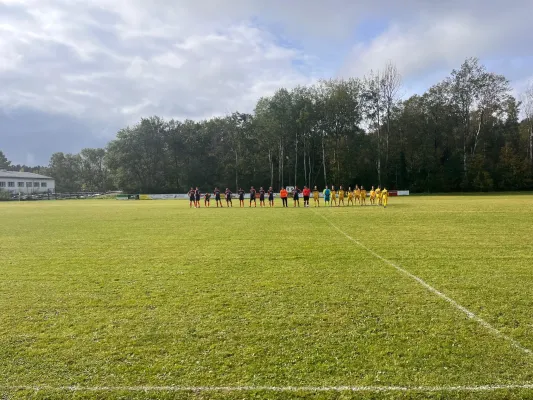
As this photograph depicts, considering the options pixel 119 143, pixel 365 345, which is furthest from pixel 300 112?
pixel 365 345

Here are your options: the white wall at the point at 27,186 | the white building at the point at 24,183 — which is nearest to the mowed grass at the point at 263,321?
the white building at the point at 24,183

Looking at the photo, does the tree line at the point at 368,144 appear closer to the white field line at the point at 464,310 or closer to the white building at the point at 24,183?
the white building at the point at 24,183

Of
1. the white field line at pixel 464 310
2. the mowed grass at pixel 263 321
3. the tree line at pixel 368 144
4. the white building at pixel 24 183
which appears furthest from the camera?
the white building at pixel 24 183

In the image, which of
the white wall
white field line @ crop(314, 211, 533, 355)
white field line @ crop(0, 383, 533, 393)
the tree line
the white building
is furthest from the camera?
the white building

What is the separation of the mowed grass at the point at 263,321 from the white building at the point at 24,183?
3299 inches

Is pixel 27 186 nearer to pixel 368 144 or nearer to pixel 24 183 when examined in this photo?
pixel 24 183

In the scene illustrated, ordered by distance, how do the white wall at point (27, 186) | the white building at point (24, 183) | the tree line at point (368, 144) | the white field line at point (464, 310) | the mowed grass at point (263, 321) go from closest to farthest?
the mowed grass at point (263, 321), the white field line at point (464, 310), the tree line at point (368, 144), the white wall at point (27, 186), the white building at point (24, 183)

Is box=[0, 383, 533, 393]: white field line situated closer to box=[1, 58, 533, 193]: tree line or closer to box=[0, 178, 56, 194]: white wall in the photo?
box=[1, 58, 533, 193]: tree line

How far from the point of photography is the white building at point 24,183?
82.0 metres

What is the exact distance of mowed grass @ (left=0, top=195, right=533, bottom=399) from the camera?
366cm

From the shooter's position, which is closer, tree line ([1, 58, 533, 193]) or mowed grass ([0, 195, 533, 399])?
mowed grass ([0, 195, 533, 399])

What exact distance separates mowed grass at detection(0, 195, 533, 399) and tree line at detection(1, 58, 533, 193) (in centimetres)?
5463

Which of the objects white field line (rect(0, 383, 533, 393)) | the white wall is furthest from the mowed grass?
the white wall

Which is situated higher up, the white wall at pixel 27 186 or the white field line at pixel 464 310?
the white wall at pixel 27 186
